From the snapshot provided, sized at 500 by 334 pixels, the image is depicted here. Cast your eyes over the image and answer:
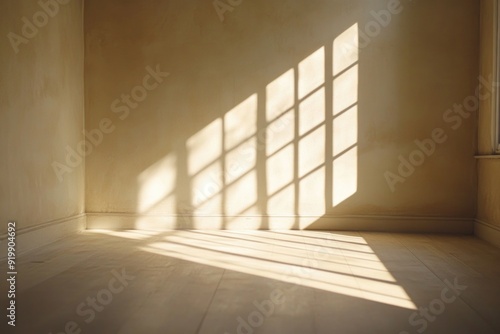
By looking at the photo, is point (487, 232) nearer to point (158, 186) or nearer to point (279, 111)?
point (279, 111)

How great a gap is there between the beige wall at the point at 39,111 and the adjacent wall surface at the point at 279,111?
32cm

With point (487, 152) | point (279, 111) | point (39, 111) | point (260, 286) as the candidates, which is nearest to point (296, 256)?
point (260, 286)

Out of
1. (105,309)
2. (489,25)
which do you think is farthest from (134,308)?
(489,25)

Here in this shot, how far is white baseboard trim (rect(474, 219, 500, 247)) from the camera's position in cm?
466

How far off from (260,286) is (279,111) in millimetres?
2951

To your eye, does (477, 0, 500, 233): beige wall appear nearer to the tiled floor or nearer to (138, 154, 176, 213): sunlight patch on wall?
the tiled floor

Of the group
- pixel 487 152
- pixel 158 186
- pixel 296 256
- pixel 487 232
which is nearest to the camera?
pixel 296 256

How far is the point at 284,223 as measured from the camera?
18.5 feet

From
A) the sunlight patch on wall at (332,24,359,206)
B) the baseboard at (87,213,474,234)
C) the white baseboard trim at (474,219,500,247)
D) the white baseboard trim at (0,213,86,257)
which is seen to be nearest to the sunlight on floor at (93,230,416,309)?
the baseboard at (87,213,474,234)

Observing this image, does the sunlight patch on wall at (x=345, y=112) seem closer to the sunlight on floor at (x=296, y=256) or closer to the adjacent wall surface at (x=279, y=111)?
the adjacent wall surface at (x=279, y=111)

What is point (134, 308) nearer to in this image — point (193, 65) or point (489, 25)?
point (193, 65)

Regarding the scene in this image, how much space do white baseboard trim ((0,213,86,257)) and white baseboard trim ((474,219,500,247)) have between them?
4.83m

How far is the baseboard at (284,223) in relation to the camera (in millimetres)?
5426

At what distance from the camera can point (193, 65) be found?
572 centimetres
